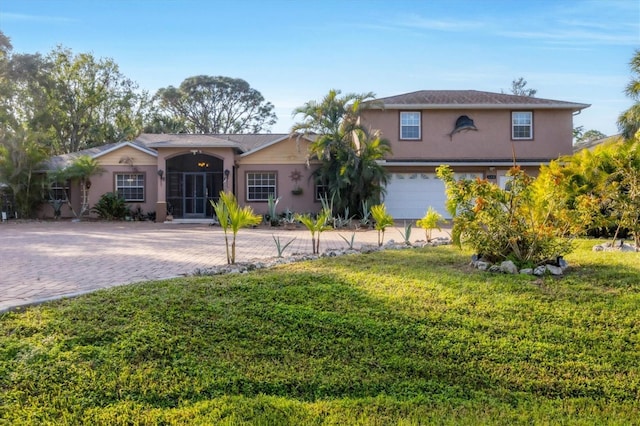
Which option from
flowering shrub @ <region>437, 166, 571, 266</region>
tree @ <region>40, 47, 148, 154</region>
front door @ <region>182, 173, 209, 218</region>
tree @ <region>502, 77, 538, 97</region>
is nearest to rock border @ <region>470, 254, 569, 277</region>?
flowering shrub @ <region>437, 166, 571, 266</region>

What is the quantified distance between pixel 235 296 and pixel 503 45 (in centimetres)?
1408

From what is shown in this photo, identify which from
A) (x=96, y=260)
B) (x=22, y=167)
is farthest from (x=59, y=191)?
(x=96, y=260)

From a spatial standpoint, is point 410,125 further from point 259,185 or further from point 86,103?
point 86,103

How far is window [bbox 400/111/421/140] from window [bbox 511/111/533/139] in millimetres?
4730

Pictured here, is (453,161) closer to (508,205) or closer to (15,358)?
(508,205)

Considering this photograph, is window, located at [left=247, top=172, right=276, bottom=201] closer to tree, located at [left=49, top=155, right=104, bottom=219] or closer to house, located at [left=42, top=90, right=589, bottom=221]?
house, located at [left=42, top=90, right=589, bottom=221]

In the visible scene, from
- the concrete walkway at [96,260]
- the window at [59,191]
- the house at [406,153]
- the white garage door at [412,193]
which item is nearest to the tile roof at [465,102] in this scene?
the house at [406,153]

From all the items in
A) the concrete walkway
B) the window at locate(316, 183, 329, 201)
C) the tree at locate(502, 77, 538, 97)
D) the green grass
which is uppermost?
the tree at locate(502, 77, 538, 97)

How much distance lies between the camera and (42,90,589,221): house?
2184 centimetres

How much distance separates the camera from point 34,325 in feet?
14.2

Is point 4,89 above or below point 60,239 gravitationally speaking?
above

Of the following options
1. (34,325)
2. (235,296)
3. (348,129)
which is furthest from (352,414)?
(348,129)

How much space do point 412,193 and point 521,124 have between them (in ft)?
21.1

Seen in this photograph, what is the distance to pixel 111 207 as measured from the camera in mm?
22125
